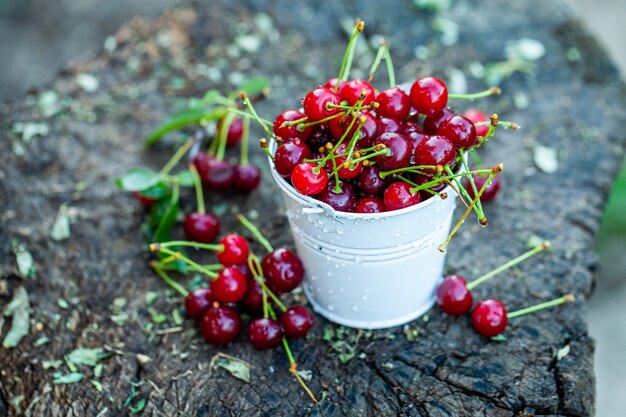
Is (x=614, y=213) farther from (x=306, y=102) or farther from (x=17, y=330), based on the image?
(x=17, y=330)

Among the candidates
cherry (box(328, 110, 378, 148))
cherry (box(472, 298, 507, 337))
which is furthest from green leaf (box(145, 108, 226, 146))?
cherry (box(472, 298, 507, 337))

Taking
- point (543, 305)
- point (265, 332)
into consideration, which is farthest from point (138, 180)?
point (543, 305)

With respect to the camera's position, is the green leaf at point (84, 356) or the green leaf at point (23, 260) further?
the green leaf at point (23, 260)

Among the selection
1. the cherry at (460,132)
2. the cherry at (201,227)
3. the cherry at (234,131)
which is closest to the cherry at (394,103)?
the cherry at (460,132)

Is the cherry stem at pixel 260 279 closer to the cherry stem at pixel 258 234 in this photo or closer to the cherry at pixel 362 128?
the cherry stem at pixel 258 234

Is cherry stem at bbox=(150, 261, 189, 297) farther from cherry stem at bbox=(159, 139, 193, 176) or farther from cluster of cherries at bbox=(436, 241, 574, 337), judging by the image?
cluster of cherries at bbox=(436, 241, 574, 337)

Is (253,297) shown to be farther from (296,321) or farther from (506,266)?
(506,266)
